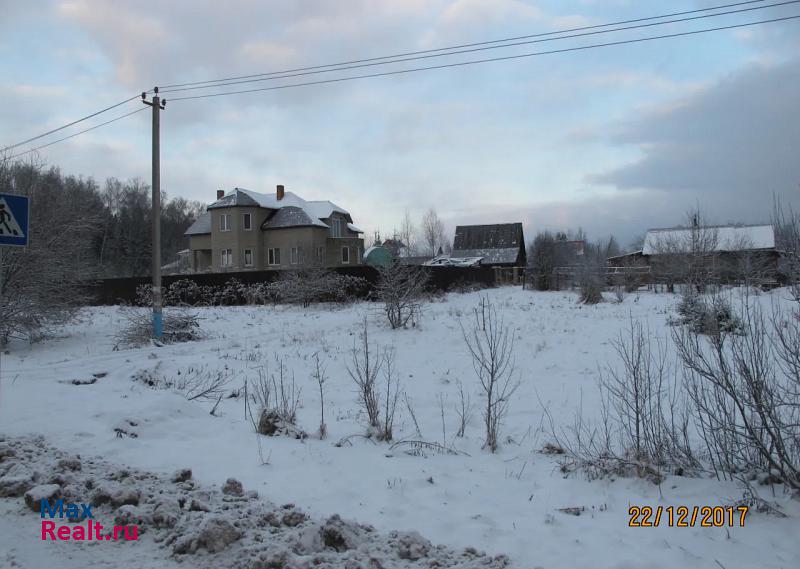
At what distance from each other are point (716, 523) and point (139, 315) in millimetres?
14473

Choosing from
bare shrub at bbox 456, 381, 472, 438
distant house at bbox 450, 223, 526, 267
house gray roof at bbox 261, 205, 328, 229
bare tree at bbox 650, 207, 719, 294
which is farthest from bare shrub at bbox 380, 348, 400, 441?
distant house at bbox 450, 223, 526, 267

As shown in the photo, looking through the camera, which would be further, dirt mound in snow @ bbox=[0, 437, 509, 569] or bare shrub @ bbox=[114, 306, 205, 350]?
bare shrub @ bbox=[114, 306, 205, 350]

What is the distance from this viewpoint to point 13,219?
6520 mm

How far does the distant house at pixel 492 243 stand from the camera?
54.1 meters

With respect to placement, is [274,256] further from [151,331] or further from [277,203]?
[151,331]

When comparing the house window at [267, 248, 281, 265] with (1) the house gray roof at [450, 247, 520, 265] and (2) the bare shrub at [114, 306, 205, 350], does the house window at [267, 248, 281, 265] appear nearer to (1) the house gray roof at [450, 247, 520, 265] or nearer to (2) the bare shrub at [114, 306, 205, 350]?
(1) the house gray roof at [450, 247, 520, 265]

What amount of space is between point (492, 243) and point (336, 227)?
1909cm

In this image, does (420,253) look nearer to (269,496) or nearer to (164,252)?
(164,252)

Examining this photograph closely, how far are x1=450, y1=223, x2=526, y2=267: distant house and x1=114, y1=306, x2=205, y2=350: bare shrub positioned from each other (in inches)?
1607

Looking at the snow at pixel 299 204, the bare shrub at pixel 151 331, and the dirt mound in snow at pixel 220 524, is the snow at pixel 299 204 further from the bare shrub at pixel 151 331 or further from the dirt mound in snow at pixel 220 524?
the dirt mound in snow at pixel 220 524
